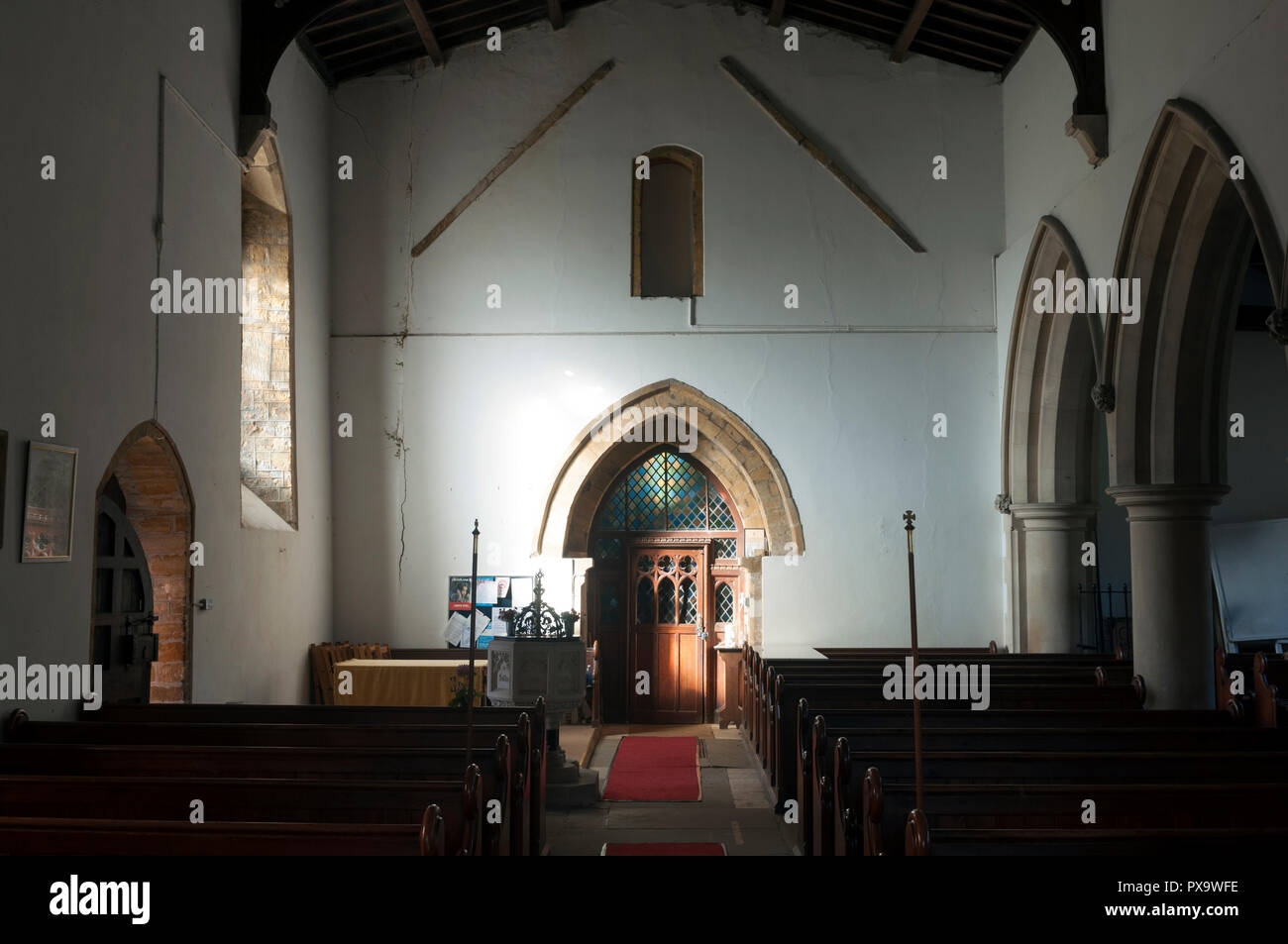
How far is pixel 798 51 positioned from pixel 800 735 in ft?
22.3

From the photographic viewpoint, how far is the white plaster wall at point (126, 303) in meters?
4.66

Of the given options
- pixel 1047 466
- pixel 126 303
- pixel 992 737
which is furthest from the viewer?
pixel 1047 466

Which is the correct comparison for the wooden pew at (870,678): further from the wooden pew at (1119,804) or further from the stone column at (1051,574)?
the wooden pew at (1119,804)

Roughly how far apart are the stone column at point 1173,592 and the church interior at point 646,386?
1.1 inches

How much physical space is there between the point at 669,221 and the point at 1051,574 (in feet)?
14.2

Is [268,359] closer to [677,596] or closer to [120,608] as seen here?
[120,608]

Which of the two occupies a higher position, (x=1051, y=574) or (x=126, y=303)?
(x=126, y=303)

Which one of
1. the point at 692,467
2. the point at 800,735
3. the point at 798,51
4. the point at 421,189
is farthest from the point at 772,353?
the point at 800,735

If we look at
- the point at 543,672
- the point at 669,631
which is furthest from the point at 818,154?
the point at 543,672

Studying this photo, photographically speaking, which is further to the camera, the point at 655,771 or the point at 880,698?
the point at 655,771

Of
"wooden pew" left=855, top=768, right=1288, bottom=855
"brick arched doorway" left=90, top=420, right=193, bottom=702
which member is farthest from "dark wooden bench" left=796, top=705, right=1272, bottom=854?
"brick arched doorway" left=90, top=420, right=193, bottom=702

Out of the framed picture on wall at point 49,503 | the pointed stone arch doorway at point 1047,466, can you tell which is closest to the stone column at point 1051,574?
the pointed stone arch doorway at point 1047,466

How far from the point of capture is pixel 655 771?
7.61 metres

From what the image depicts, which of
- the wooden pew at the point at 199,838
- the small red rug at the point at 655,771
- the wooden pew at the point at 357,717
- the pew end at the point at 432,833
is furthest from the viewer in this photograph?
the small red rug at the point at 655,771
